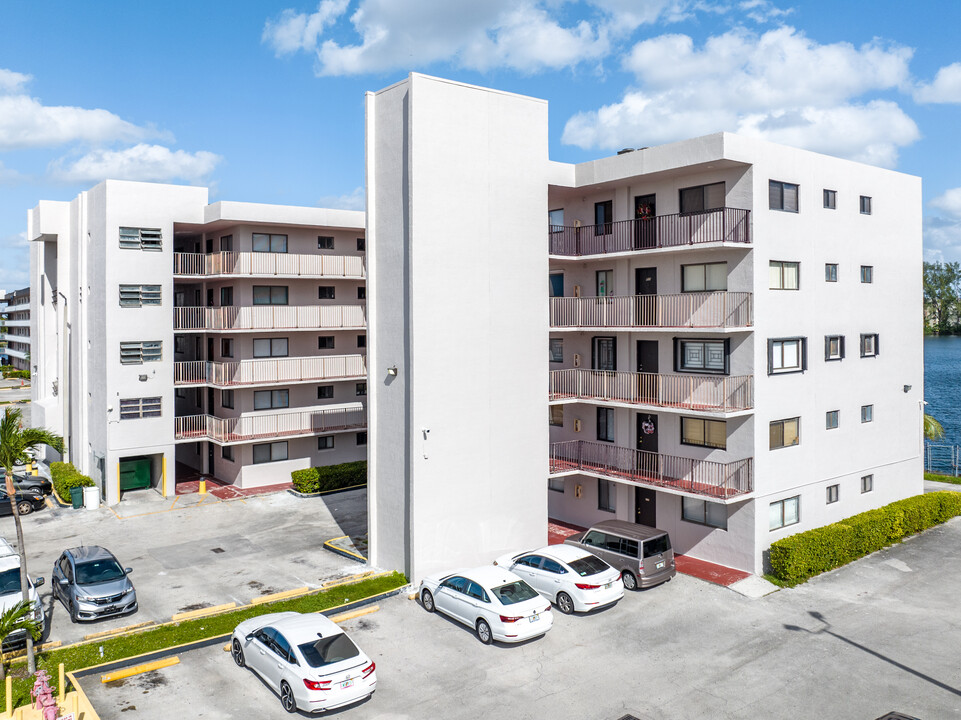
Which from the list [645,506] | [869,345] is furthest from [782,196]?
[645,506]

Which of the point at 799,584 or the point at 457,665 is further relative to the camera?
the point at 799,584

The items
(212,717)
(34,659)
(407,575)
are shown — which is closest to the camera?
(212,717)

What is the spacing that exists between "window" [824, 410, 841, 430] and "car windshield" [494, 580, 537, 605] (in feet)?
41.6

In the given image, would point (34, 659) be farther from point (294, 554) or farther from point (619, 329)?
point (619, 329)

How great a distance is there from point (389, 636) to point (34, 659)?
7.96 m

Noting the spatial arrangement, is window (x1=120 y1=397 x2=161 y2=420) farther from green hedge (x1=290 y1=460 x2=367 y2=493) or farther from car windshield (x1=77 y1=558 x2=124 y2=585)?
car windshield (x1=77 y1=558 x2=124 y2=585)

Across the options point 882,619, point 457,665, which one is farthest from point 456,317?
point 882,619

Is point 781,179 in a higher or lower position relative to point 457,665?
higher

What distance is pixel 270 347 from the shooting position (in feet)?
119

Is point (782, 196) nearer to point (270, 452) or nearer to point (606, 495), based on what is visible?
point (606, 495)

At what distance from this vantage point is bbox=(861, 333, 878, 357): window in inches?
1086

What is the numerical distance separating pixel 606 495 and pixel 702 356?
6.58 m

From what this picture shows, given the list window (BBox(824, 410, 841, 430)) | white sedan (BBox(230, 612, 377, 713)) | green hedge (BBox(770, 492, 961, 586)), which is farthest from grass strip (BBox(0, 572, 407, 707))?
window (BBox(824, 410, 841, 430))

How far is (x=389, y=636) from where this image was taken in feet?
63.7
